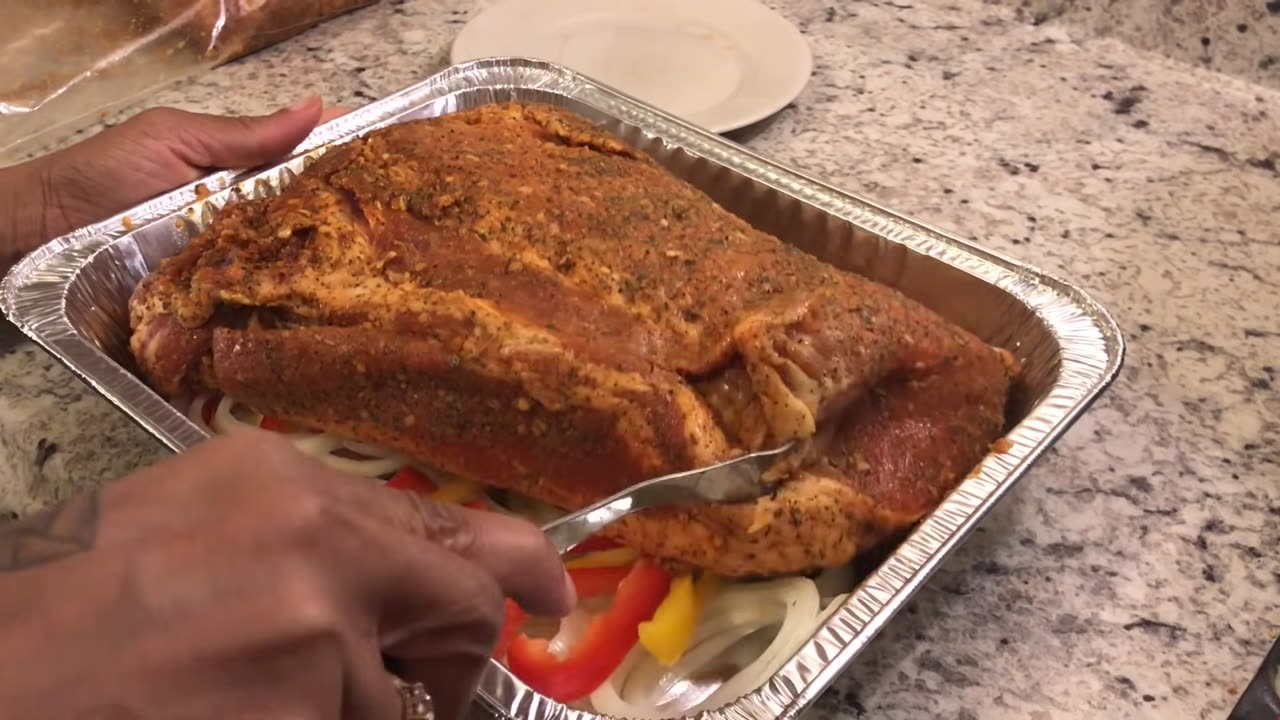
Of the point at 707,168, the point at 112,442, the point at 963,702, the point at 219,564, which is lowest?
the point at 963,702

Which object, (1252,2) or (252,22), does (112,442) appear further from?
(1252,2)

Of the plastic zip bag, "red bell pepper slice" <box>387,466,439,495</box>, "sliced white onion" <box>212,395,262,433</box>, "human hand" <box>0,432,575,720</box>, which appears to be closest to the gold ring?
"human hand" <box>0,432,575,720</box>

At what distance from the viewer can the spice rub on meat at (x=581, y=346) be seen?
114cm

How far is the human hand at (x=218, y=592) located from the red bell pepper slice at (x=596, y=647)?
0.48 m

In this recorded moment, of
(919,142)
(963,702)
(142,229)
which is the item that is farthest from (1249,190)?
(142,229)

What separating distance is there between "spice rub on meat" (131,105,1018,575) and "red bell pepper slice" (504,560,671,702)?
0.05 metres

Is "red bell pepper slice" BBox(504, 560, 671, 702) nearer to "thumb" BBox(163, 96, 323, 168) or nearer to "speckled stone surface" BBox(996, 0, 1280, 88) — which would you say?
"thumb" BBox(163, 96, 323, 168)

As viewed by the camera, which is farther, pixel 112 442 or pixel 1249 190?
pixel 1249 190

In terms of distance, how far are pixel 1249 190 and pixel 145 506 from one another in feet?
6.56

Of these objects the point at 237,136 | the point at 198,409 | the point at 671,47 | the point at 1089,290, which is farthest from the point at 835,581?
the point at 671,47

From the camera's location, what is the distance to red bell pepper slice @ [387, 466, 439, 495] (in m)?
1.33

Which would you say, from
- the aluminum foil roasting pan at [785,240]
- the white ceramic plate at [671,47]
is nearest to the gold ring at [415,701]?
the aluminum foil roasting pan at [785,240]

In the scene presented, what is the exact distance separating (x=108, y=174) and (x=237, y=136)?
0.21 m

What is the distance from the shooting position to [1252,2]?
2.13m
